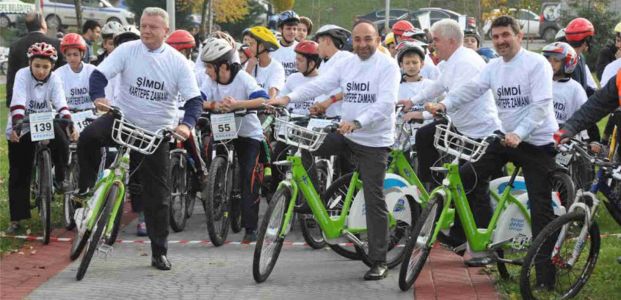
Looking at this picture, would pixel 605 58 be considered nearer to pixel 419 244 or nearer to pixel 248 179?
pixel 248 179

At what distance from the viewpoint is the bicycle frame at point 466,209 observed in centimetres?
816

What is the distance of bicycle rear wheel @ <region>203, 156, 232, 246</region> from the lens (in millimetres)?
9953

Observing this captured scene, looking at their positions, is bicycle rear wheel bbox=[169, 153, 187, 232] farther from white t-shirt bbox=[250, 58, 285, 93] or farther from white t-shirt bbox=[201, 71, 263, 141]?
white t-shirt bbox=[250, 58, 285, 93]

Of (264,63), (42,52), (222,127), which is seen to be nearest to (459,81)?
(222,127)

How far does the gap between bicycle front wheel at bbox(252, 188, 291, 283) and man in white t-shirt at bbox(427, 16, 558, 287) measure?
129 centimetres

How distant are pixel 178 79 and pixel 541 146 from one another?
283 centimetres

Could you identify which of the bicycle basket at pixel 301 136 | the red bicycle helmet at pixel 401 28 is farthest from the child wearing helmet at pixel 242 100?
the red bicycle helmet at pixel 401 28

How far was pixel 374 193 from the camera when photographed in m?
8.57

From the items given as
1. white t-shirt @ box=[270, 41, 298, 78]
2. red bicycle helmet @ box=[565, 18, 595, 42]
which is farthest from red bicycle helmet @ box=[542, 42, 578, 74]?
white t-shirt @ box=[270, 41, 298, 78]

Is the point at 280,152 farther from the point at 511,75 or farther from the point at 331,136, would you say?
the point at 511,75

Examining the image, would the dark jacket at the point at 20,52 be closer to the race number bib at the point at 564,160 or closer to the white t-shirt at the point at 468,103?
the white t-shirt at the point at 468,103

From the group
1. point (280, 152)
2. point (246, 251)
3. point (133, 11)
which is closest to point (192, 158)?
point (280, 152)

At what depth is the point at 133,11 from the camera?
4516 centimetres

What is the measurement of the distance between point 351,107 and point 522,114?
52.9 inches
